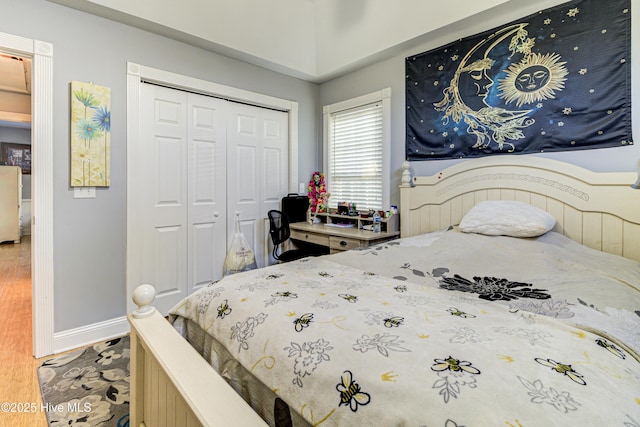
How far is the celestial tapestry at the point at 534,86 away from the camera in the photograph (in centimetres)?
191

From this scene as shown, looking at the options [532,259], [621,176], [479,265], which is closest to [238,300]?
[479,265]

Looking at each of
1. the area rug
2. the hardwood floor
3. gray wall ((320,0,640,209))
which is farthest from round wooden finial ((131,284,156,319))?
gray wall ((320,0,640,209))

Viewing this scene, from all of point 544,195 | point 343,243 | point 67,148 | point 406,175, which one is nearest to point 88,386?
point 67,148

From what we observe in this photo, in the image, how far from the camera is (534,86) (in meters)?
2.19

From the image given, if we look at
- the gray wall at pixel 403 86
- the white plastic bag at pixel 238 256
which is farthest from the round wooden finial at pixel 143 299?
the gray wall at pixel 403 86

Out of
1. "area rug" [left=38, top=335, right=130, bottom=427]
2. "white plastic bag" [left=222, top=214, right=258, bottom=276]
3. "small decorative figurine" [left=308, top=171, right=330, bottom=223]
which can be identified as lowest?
"area rug" [left=38, top=335, right=130, bottom=427]

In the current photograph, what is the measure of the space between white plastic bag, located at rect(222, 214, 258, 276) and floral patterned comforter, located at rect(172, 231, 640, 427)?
5.88 ft

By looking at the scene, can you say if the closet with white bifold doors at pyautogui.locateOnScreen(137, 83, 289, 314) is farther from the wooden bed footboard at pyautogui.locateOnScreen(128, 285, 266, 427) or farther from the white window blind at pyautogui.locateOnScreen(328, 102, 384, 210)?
the wooden bed footboard at pyautogui.locateOnScreen(128, 285, 266, 427)

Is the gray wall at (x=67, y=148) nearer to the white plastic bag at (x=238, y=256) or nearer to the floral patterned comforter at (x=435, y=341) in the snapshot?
the white plastic bag at (x=238, y=256)

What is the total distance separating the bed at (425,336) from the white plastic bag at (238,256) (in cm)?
171

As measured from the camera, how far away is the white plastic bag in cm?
321

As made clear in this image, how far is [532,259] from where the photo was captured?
161 cm

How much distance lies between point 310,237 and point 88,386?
2109 mm

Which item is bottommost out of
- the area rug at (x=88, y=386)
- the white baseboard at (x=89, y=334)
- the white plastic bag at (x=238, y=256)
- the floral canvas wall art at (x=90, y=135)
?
the area rug at (x=88, y=386)
